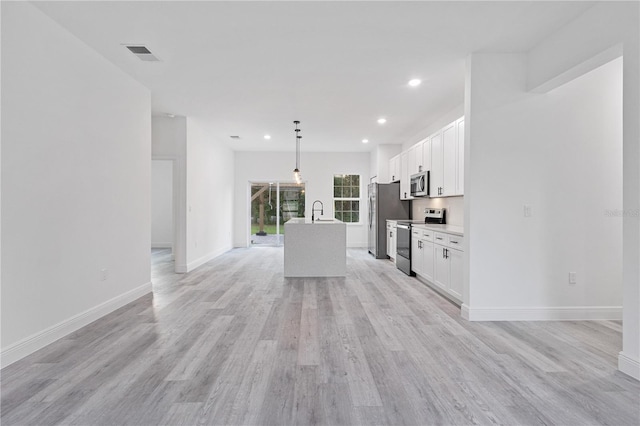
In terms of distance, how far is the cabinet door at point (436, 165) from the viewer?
517 cm

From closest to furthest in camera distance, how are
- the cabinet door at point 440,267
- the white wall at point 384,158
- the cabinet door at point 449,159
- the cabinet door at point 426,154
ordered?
the cabinet door at point 440,267 → the cabinet door at point 449,159 → the cabinet door at point 426,154 → the white wall at point 384,158

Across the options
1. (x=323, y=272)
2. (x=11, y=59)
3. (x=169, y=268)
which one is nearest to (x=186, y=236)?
(x=169, y=268)

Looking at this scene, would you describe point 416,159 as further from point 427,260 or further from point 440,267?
point 440,267

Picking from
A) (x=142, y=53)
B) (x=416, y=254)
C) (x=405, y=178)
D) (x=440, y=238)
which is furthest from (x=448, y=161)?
(x=142, y=53)

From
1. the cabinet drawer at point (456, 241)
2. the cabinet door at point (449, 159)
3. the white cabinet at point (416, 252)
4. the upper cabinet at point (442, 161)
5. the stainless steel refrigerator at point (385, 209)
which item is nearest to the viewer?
the cabinet drawer at point (456, 241)

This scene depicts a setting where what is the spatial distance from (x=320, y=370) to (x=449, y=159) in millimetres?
3591

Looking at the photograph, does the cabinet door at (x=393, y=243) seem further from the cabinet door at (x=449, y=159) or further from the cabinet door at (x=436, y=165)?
the cabinet door at (x=449, y=159)

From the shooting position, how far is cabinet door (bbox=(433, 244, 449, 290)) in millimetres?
4266

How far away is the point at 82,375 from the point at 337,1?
3.23 m

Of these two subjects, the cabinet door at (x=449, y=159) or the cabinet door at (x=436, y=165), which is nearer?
the cabinet door at (x=449, y=159)

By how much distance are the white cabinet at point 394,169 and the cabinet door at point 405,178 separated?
0.23 m

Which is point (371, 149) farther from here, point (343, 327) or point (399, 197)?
point (343, 327)

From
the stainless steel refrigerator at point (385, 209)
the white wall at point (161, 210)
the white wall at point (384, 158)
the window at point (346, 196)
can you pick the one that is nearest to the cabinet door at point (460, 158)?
the stainless steel refrigerator at point (385, 209)

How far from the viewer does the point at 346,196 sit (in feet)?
32.0
